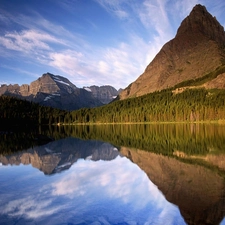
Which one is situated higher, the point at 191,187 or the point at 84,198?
the point at 191,187

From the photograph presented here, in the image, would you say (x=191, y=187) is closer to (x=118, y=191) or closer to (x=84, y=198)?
(x=118, y=191)

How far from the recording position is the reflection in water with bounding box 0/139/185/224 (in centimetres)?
1223

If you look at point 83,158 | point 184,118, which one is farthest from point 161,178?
point 184,118

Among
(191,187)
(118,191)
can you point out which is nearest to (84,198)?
(118,191)

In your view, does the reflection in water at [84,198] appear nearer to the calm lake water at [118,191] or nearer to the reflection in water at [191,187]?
the calm lake water at [118,191]

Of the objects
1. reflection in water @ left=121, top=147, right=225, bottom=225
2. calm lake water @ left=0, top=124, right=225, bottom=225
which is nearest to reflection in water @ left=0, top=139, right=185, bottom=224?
calm lake water @ left=0, top=124, right=225, bottom=225

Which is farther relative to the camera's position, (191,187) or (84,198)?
(191,187)

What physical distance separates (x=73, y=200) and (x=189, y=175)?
9.55 metres

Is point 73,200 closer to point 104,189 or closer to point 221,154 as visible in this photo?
point 104,189

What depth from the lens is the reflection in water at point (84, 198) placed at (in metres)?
12.2

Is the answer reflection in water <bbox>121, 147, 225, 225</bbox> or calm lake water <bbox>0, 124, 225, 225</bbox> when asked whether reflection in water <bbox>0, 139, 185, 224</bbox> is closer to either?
calm lake water <bbox>0, 124, 225, 225</bbox>

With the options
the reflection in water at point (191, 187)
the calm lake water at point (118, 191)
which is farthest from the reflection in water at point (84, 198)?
the reflection in water at point (191, 187)

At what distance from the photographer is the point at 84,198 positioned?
15.4 meters

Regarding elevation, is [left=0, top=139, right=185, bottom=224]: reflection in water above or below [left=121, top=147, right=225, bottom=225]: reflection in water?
below
